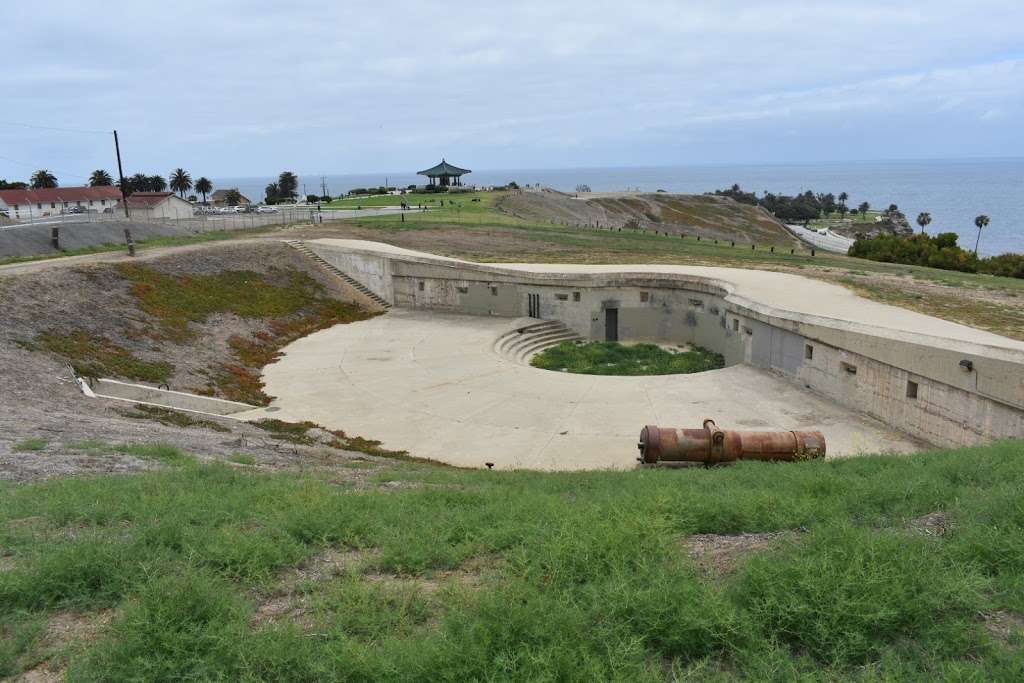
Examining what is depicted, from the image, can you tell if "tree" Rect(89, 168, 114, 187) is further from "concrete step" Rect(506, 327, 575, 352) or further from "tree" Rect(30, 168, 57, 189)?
"concrete step" Rect(506, 327, 575, 352)

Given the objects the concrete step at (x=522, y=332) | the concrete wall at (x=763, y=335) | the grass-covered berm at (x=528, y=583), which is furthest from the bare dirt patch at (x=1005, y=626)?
the concrete step at (x=522, y=332)

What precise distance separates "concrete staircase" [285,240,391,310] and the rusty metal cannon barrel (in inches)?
881

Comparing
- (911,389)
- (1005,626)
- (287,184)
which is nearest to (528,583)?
(1005,626)

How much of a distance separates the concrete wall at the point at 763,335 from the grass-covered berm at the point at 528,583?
637 cm

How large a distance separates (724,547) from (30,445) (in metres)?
11.6

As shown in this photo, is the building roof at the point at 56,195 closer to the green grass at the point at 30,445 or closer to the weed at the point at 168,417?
the weed at the point at 168,417

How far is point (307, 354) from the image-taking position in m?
25.8

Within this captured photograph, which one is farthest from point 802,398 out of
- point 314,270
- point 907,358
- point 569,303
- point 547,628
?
point 314,270

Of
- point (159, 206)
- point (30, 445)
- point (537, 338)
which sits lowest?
point (537, 338)

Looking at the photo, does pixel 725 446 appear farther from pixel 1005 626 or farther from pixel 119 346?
pixel 119 346

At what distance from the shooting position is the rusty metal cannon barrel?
43.9 ft

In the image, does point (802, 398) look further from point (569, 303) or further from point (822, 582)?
point (822, 582)

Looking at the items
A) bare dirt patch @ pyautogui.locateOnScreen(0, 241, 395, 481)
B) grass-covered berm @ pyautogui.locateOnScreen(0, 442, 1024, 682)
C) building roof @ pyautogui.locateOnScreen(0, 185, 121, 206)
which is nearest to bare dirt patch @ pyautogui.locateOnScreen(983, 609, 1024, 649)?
grass-covered berm @ pyautogui.locateOnScreen(0, 442, 1024, 682)

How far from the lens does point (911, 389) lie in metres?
15.7
